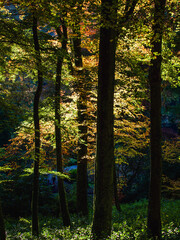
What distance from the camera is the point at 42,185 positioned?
47.4 feet

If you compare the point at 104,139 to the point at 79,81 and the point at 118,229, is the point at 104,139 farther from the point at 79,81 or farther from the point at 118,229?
the point at 79,81

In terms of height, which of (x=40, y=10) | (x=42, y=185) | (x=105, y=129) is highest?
(x=40, y=10)

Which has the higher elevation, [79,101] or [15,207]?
[79,101]

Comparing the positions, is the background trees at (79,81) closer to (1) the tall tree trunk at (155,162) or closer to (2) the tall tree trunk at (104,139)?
(2) the tall tree trunk at (104,139)

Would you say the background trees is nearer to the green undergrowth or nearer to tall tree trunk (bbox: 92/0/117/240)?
tall tree trunk (bbox: 92/0/117/240)

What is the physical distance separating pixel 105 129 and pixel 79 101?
4978mm

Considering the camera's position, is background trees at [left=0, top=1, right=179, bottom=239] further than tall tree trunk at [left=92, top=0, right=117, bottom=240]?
Yes

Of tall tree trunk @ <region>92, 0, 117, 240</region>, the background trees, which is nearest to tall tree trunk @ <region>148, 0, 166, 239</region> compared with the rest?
the background trees

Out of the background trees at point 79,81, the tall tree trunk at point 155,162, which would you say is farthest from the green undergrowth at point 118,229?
the background trees at point 79,81

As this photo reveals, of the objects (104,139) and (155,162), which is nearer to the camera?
(104,139)

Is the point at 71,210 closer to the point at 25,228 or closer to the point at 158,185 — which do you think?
the point at 25,228

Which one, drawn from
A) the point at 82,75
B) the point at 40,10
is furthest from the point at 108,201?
the point at 82,75

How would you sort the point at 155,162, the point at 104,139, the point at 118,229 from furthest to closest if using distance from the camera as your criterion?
the point at 118,229
the point at 155,162
the point at 104,139

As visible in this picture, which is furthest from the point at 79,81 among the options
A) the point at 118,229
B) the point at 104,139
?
the point at 118,229
